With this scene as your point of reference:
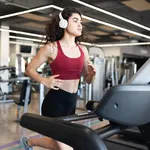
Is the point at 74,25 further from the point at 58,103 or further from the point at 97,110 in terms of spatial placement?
the point at 97,110

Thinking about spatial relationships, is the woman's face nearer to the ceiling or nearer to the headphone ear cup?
the headphone ear cup

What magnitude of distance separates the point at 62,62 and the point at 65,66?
4 cm

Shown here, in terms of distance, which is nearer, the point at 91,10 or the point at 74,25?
the point at 74,25

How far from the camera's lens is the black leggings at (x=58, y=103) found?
179 centimetres

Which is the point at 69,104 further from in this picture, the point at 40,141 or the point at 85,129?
the point at 85,129

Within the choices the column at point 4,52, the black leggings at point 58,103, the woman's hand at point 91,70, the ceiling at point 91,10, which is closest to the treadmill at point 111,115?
the black leggings at point 58,103

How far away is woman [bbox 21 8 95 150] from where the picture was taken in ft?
5.79

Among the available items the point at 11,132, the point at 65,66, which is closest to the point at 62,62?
the point at 65,66

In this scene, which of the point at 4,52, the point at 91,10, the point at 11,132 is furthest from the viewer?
the point at 4,52

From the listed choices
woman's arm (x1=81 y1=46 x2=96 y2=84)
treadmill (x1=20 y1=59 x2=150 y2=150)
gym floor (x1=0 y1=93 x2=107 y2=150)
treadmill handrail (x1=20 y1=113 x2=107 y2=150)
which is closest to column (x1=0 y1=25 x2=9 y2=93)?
gym floor (x1=0 y1=93 x2=107 y2=150)

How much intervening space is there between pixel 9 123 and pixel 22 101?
51 centimetres

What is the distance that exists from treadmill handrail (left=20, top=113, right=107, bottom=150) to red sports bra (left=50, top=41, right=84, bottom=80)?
75 centimetres

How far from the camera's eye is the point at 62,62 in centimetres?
175

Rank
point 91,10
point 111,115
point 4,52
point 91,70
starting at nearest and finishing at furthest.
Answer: point 111,115, point 91,70, point 91,10, point 4,52
